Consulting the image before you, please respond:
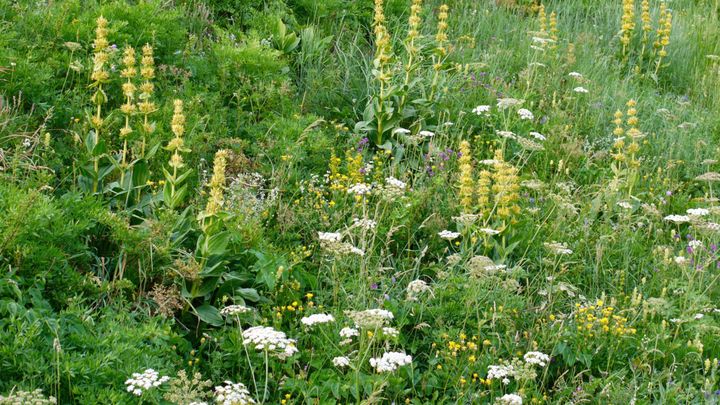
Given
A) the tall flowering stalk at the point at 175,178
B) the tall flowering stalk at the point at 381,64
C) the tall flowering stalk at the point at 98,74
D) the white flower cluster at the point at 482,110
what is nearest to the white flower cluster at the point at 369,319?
the tall flowering stalk at the point at 175,178

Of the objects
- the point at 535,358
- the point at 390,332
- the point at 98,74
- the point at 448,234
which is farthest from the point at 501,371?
the point at 98,74

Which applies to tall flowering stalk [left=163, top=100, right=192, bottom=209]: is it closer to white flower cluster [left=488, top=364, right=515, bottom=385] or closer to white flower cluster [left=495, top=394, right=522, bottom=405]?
white flower cluster [left=488, top=364, right=515, bottom=385]

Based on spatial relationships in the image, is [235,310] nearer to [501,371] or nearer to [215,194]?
[215,194]

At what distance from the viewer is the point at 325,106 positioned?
6.35 m

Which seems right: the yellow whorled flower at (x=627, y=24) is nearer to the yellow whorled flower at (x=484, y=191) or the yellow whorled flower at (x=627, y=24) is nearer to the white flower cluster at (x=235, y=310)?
the yellow whorled flower at (x=484, y=191)

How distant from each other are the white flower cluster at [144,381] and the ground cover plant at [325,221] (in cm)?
2

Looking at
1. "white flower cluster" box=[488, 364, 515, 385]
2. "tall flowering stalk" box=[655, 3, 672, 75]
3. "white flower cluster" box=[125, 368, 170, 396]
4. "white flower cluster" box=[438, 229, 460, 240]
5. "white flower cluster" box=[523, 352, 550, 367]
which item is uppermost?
"tall flowering stalk" box=[655, 3, 672, 75]

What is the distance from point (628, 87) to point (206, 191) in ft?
15.3

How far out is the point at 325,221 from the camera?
4832 millimetres

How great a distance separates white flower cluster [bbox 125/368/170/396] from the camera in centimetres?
292

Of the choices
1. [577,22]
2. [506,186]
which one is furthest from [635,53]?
[506,186]

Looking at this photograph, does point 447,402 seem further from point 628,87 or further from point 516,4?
point 516,4

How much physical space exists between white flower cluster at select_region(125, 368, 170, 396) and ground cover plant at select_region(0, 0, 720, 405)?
0.02 meters

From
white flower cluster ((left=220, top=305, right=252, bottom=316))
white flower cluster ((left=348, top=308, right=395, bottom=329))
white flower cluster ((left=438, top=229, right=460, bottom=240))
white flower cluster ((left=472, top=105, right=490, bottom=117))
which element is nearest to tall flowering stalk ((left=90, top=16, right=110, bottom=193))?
white flower cluster ((left=220, top=305, right=252, bottom=316))
